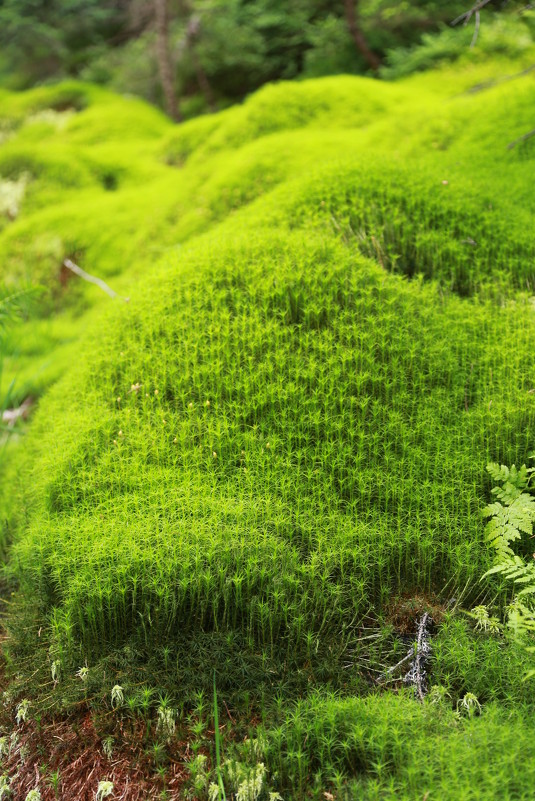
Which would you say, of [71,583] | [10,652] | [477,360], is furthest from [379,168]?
[10,652]

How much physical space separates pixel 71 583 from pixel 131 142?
10.7 m

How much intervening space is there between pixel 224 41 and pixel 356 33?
9.70ft

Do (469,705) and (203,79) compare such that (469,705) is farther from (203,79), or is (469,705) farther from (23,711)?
(203,79)

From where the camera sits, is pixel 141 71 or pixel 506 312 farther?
pixel 141 71

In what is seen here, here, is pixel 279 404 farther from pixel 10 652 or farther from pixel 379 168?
pixel 379 168

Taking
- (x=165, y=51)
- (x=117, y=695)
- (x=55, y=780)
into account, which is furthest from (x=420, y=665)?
(x=165, y=51)

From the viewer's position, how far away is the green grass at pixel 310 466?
281 centimetres

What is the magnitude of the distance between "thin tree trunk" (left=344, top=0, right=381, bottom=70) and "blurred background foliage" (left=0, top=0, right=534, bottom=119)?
0.02 metres

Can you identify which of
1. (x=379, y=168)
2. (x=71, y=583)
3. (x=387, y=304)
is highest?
(x=379, y=168)

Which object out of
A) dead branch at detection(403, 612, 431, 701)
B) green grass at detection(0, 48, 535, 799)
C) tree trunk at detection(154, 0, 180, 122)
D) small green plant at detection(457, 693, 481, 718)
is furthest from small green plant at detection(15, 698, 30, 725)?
tree trunk at detection(154, 0, 180, 122)

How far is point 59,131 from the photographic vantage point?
41.5ft

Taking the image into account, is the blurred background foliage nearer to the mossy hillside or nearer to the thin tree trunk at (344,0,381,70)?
the thin tree trunk at (344,0,381,70)

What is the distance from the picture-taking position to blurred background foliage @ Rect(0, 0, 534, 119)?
433 inches

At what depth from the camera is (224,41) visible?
12.6 metres
